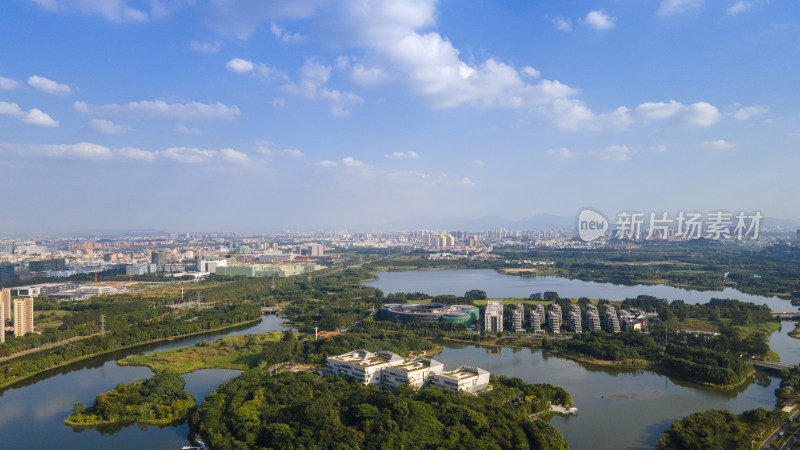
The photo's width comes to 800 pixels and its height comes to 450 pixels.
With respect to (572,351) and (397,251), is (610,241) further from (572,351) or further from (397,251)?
(572,351)

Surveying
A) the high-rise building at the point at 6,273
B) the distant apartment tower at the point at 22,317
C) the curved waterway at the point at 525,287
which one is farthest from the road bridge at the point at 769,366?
the high-rise building at the point at 6,273

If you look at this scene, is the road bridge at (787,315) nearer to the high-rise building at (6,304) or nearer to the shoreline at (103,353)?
the shoreline at (103,353)

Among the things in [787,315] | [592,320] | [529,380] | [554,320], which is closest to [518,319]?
[554,320]

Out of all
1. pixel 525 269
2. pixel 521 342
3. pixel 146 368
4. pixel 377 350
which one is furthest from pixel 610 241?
pixel 146 368

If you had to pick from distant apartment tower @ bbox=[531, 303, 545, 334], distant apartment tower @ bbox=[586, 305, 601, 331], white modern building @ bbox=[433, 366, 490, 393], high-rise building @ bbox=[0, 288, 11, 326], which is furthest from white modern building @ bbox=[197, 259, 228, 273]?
white modern building @ bbox=[433, 366, 490, 393]

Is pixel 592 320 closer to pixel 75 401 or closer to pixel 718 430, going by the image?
pixel 718 430
